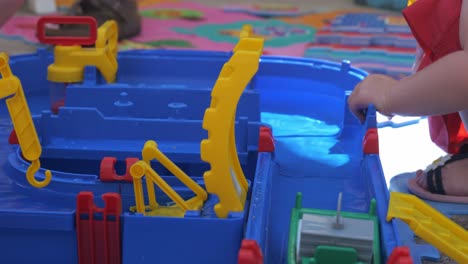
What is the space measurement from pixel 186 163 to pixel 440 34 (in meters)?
0.34

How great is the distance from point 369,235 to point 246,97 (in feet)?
1.31

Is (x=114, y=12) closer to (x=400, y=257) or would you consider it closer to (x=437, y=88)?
(x=437, y=88)

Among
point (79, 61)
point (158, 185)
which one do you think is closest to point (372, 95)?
point (158, 185)

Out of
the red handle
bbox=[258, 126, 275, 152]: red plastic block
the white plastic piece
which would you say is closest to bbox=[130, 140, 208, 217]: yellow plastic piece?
bbox=[258, 126, 275, 152]: red plastic block

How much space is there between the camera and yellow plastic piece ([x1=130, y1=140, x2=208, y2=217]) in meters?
0.64

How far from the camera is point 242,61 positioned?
58cm

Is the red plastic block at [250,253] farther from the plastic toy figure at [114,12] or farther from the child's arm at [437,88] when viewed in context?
the plastic toy figure at [114,12]

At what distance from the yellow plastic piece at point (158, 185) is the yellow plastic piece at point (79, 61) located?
0.42 metres

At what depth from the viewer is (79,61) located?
1.06 meters

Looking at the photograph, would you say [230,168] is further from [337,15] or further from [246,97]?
[337,15]

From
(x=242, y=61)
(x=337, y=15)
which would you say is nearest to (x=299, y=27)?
(x=337, y=15)

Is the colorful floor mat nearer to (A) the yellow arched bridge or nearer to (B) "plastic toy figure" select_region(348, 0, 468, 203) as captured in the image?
(B) "plastic toy figure" select_region(348, 0, 468, 203)

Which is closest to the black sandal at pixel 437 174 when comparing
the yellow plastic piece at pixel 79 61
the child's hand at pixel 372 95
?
the child's hand at pixel 372 95

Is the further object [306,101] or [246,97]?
[306,101]
